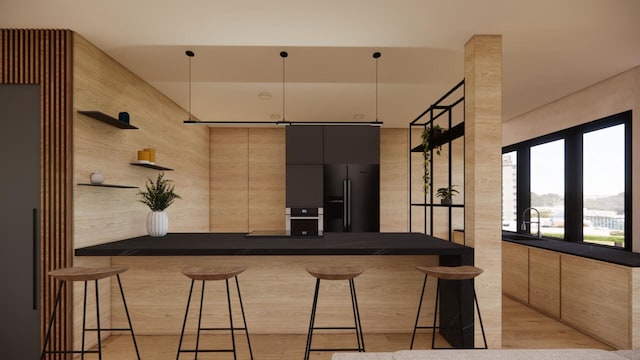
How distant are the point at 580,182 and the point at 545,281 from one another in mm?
1437

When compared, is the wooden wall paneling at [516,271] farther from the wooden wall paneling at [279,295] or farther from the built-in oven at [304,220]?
the built-in oven at [304,220]

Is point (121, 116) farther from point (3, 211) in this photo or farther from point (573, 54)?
point (573, 54)

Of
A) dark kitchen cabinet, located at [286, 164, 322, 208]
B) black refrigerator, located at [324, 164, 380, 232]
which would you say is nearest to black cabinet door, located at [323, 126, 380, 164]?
black refrigerator, located at [324, 164, 380, 232]

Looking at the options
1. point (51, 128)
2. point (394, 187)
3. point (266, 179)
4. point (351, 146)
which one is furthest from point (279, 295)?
point (394, 187)

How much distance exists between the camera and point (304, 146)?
19.1ft

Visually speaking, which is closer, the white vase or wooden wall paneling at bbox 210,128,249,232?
the white vase

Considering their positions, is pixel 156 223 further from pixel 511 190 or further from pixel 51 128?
pixel 511 190

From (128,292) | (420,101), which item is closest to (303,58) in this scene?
(420,101)

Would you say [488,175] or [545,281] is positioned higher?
[488,175]

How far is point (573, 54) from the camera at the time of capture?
3.28 metres

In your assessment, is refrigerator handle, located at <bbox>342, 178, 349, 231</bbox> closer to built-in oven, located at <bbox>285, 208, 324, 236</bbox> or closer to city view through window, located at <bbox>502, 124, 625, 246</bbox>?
built-in oven, located at <bbox>285, 208, 324, 236</bbox>

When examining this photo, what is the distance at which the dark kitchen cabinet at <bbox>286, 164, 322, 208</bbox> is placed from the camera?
19.0ft

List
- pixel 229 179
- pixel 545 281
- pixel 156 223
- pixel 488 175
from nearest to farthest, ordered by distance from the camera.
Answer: pixel 488 175 → pixel 156 223 → pixel 545 281 → pixel 229 179

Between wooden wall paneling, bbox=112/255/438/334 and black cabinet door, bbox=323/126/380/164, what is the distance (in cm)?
276
